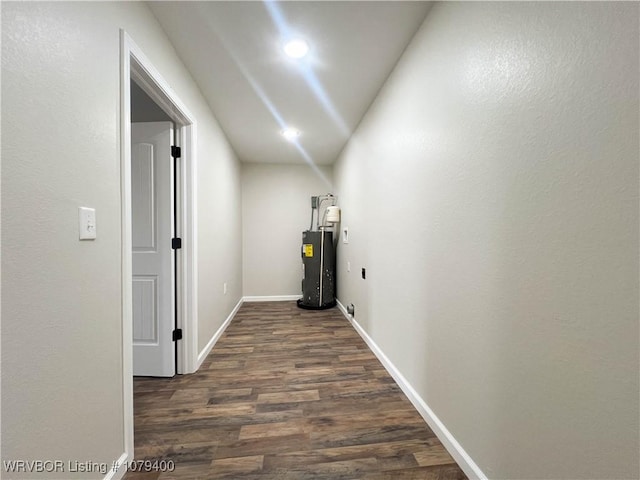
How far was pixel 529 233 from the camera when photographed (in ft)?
2.94

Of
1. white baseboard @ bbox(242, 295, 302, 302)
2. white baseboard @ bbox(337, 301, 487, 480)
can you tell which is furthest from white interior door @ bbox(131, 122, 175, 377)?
white baseboard @ bbox(242, 295, 302, 302)

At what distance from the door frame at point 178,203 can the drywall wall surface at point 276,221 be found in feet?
7.73

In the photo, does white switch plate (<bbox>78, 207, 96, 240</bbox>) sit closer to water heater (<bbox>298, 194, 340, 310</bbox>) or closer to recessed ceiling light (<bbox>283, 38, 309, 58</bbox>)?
recessed ceiling light (<bbox>283, 38, 309, 58</bbox>)

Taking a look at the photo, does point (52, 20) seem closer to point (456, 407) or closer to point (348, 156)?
point (456, 407)

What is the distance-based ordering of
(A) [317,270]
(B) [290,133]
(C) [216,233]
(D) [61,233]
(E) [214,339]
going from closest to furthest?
1. (D) [61,233]
2. (E) [214,339]
3. (C) [216,233]
4. (B) [290,133]
5. (A) [317,270]

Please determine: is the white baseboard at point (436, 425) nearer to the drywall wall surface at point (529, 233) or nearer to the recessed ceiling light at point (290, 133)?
the drywall wall surface at point (529, 233)

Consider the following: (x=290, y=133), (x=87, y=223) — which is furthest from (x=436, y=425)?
(x=290, y=133)

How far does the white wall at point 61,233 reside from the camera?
0.73 meters

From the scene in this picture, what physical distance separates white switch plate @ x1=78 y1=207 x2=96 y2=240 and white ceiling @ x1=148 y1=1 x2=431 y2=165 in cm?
124

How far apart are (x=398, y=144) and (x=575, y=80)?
121 centimetres

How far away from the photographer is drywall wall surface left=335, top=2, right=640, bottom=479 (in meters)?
0.66

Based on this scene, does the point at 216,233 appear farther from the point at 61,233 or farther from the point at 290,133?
the point at 61,233

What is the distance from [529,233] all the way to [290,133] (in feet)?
9.44

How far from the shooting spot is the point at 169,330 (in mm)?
2033
